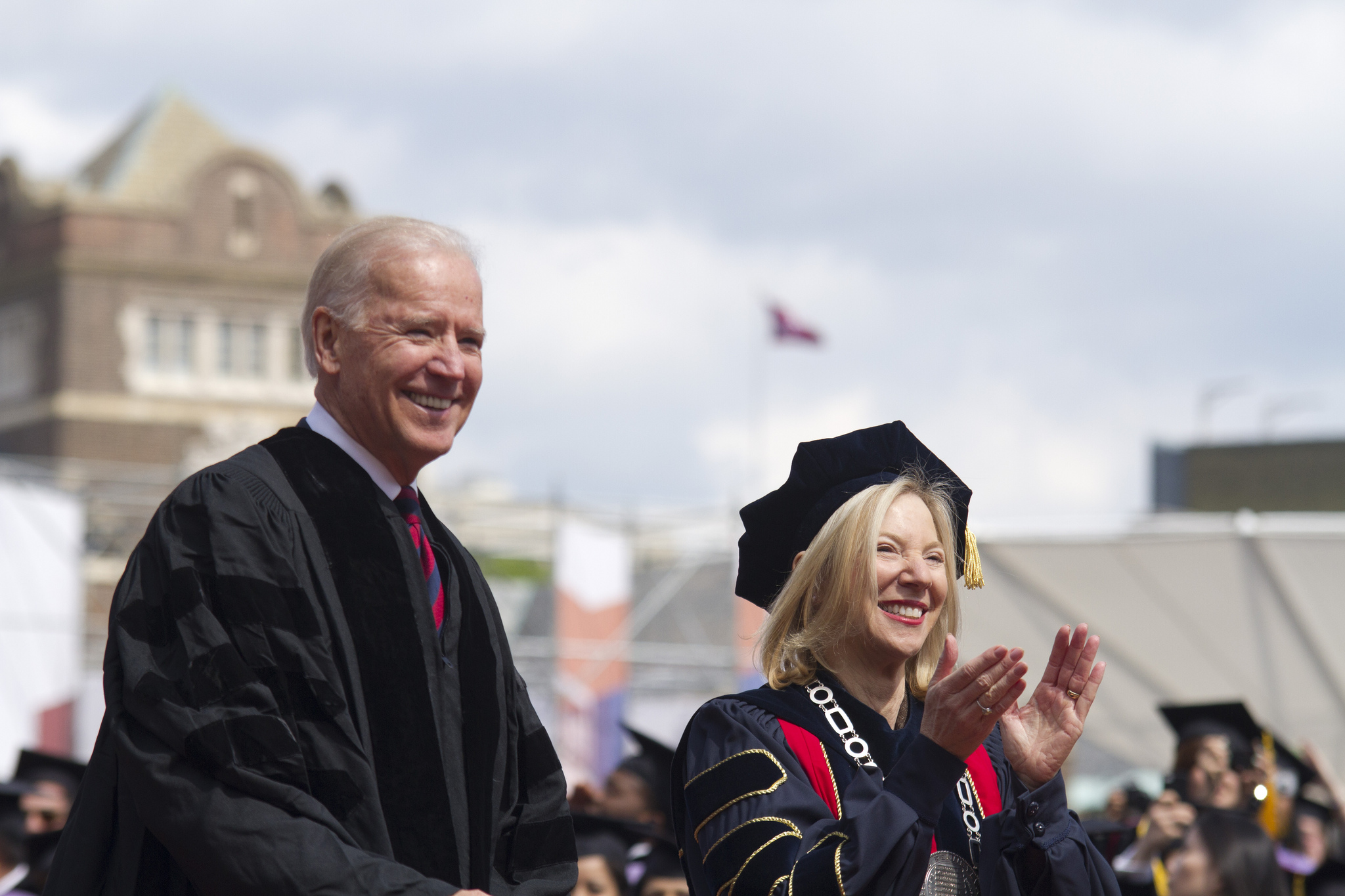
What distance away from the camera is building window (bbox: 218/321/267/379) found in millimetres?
46750

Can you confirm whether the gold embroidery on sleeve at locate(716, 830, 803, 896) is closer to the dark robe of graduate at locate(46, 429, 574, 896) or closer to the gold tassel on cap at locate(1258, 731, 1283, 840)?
the dark robe of graduate at locate(46, 429, 574, 896)

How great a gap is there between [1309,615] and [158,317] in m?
37.4

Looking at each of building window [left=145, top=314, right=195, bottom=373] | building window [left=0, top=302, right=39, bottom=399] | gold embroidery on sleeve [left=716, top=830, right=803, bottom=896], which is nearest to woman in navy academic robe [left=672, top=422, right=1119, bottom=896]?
gold embroidery on sleeve [left=716, top=830, right=803, bottom=896]

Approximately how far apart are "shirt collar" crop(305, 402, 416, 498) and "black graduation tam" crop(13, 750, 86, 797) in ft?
20.8

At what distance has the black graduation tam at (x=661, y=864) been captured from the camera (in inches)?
245

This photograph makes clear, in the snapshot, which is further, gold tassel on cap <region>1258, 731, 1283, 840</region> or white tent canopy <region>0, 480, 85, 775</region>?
white tent canopy <region>0, 480, 85, 775</region>

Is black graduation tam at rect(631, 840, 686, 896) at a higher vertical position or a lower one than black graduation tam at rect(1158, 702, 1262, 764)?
lower

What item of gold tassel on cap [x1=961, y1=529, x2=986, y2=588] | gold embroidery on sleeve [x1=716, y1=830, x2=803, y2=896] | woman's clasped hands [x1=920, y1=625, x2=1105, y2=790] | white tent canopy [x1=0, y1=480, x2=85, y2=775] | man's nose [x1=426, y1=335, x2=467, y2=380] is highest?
man's nose [x1=426, y1=335, x2=467, y2=380]

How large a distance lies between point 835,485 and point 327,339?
1.05m

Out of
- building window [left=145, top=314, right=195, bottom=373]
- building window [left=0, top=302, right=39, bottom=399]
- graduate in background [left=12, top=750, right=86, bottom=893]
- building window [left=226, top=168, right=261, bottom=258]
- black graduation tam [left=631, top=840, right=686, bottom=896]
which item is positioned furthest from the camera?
building window [left=226, top=168, right=261, bottom=258]

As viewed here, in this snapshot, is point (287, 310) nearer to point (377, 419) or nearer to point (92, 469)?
point (92, 469)

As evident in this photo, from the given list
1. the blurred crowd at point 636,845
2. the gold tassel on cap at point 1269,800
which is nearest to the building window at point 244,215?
the blurred crowd at point 636,845

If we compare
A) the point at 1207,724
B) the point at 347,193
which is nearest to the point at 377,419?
the point at 1207,724

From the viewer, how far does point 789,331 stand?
2773 centimetres
